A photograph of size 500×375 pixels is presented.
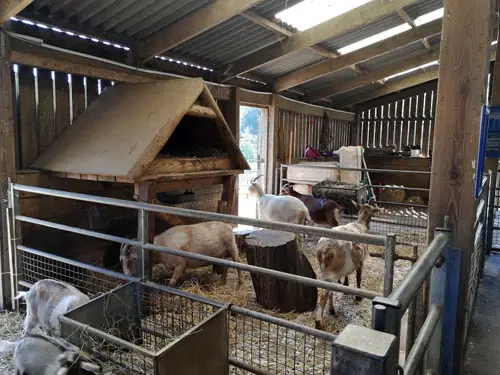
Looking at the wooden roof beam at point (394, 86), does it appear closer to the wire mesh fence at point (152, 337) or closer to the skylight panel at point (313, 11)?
the skylight panel at point (313, 11)

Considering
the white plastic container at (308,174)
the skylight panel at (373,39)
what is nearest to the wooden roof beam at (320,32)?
the skylight panel at (373,39)

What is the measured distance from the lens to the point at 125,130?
12.5 feet

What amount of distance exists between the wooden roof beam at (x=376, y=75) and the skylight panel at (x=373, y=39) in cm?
159

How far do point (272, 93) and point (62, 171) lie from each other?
16.8 ft

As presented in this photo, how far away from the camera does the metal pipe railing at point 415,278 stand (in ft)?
3.59

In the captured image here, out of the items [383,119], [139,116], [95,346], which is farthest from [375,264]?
[383,119]

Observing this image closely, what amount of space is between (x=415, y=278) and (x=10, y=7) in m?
3.74

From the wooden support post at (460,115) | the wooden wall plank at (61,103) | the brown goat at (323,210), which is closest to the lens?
the wooden support post at (460,115)

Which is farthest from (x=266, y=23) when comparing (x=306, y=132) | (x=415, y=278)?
(x=306, y=132)

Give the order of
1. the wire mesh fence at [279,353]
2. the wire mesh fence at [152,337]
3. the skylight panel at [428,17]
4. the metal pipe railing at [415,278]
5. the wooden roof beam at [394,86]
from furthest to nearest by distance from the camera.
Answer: the wooden roof beam at [394,86], the skylight panel at [428,17], the wire mesh fence at [279,353], the wire mesh fence at [152,337], the metal pipe railing at [415,278]

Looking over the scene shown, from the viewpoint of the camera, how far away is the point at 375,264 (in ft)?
18.1

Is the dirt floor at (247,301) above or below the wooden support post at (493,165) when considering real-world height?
below

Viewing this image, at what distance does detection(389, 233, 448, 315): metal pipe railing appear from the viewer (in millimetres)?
1093

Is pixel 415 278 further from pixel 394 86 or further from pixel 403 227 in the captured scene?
pixel 394 86
